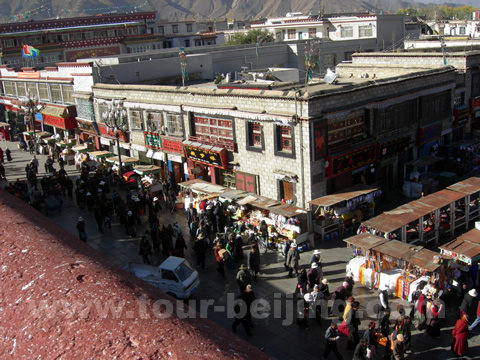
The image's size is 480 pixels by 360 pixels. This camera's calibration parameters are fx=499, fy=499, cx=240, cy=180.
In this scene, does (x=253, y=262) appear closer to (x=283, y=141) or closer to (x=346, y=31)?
(x=283, y=141)

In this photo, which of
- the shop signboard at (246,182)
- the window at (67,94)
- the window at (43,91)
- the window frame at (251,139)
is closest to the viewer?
the window frame at (251,139)

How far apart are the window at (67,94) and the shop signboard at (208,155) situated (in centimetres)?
1735

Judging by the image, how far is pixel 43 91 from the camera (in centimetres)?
4603

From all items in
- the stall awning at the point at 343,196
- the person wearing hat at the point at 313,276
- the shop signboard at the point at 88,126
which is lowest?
the person wearing hat at the point at 313,276

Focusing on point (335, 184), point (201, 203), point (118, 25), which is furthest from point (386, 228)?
point (118, 25)

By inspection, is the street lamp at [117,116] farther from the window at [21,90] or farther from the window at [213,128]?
the window at [21,90]

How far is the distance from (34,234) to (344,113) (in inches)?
684

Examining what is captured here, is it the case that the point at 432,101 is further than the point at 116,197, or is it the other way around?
the point at 432,101

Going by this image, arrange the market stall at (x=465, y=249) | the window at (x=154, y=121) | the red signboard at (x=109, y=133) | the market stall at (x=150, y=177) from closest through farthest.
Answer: the market stall at (x=465, y=249), the market stall at (x=150, y=177), the window at (x=154, y=121), the red signboard at (x=109, y=133)

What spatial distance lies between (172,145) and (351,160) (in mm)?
11025

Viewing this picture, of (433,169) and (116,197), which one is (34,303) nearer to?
(116,197)

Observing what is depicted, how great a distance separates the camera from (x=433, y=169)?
1129 inches

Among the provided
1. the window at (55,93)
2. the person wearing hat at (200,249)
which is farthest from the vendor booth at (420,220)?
the window at (55,93)

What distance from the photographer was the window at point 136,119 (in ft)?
106
